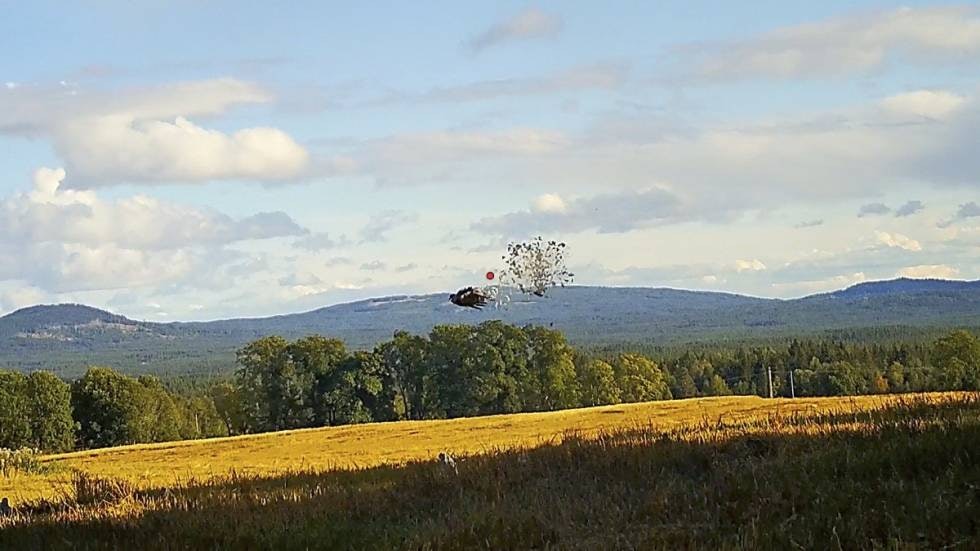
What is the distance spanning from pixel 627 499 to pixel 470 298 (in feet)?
17.3

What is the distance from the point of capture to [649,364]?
99.8 meters

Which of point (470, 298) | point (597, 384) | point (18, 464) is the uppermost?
point (470, 298)

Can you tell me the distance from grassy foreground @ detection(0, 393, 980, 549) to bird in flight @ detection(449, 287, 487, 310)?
213cm

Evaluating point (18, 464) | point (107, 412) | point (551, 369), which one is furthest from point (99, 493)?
point (551, 369)

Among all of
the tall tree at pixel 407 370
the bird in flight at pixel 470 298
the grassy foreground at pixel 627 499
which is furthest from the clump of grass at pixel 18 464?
the tall tree at pixel 407 370

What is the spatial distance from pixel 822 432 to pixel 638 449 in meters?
2.19

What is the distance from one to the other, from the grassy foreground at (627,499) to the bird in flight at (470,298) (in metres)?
2.13

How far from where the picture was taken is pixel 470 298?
1498cm

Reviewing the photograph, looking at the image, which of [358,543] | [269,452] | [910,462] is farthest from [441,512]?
[269,452]

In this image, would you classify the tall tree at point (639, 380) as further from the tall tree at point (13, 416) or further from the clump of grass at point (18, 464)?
the clump of grass at point (18, 464)

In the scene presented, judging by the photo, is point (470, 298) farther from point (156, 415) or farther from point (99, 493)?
point (156, 415)

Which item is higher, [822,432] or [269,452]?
[822,432]

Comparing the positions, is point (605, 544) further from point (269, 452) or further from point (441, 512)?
point (269, 452)

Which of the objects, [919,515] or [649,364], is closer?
[919,515]
